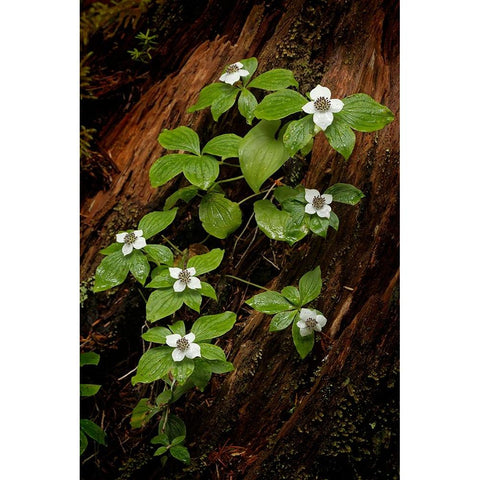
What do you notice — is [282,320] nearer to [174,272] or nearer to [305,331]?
[305,331]

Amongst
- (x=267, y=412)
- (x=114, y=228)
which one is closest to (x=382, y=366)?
(x=267, y=412)

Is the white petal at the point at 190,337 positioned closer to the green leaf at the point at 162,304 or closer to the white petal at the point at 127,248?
the green leaf at the point at 162,304

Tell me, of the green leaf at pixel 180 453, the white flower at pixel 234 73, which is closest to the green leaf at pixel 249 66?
the white flower at pixel 234 73

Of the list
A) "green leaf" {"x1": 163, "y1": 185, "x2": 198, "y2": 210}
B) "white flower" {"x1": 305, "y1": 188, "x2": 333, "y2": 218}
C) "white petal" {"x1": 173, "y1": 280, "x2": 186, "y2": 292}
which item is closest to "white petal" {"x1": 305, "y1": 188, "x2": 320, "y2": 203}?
Answer: "white flower" {"x1": 305, "y1": 188, "x2": 333, "y2": 218}

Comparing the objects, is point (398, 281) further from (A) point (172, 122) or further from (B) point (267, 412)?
(A) point (172, 122)

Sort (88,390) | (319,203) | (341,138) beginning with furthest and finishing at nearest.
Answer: (88,390)
(319,203)
(341,138)

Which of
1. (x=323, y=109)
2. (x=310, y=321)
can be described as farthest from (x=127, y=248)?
(x=323, y=109)

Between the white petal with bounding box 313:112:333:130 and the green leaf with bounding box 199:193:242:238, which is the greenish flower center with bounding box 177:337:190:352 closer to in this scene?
the green leaf with bounding box 199:193:242:238
